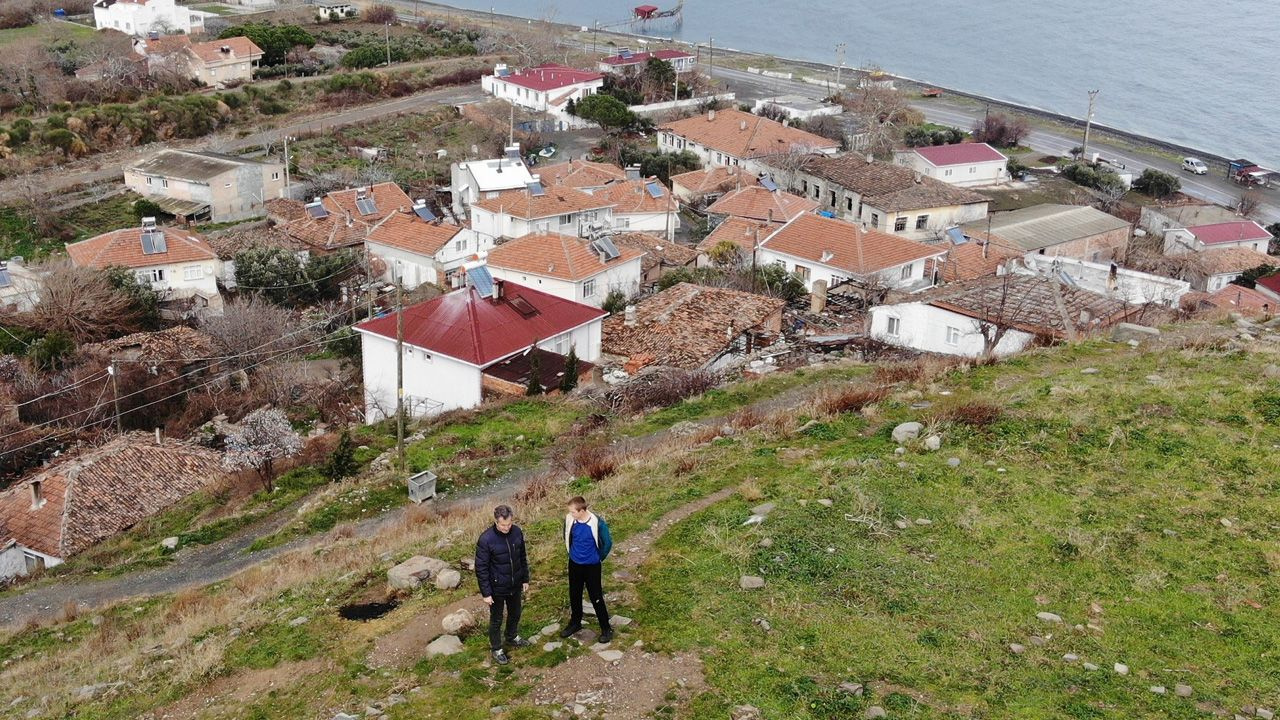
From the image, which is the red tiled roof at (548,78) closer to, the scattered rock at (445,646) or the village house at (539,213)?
the village house at (539,213)

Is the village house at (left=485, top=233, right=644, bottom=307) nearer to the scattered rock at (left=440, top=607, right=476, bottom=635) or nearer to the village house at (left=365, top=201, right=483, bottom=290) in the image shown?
the village house at (left=365, top=201, right=483, bottom=290)

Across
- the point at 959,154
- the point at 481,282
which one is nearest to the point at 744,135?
the point at 959,154

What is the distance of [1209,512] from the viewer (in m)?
11.4

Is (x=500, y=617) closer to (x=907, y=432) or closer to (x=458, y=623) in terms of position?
(x=458, y=623)

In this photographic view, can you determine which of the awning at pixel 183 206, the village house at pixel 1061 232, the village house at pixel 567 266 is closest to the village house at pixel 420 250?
the village house at pixel 567 266

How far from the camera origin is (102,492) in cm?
2003

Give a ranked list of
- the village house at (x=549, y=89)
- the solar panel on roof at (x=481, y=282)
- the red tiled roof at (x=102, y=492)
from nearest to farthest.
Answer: the red tiled roof at (x=102, y=492)
the solar panel on roof at (x=481, y=282)
the village house at (x=549, y=89)

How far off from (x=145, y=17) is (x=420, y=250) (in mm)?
50927

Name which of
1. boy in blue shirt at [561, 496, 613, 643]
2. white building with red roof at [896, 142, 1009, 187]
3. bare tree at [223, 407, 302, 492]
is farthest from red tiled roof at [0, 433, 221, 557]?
white building with red roof at [896, 142, 1009, 187]

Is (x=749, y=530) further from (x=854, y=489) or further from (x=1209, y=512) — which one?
(x=1209, y=512)

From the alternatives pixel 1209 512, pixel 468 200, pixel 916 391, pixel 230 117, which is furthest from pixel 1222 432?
pixel 230 117

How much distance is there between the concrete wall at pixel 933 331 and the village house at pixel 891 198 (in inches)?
761

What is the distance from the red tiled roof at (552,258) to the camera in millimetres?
31641

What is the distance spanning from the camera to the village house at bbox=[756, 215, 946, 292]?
35.7m
